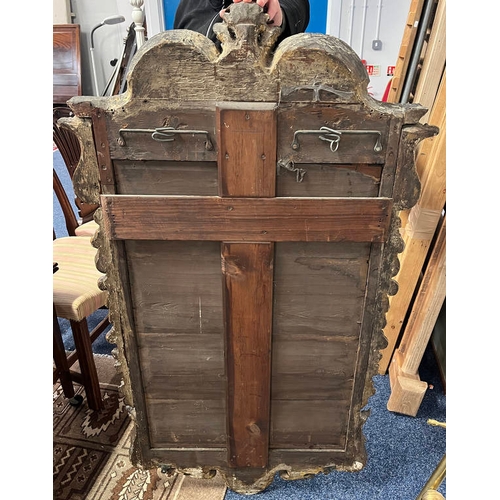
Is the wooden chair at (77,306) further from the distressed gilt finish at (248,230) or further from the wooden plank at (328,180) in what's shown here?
the wooden plank at (328,180)

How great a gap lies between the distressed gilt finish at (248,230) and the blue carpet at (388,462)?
0.15m

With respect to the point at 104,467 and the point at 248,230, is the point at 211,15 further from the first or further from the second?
the point at 104,467

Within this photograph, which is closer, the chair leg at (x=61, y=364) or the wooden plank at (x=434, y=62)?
the wooden plank at (x=434, y=62)

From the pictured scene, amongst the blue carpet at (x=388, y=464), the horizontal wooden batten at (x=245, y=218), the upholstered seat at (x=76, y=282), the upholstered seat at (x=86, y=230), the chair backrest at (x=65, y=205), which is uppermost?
the horizontal wooden batten at (x=245, y=218)

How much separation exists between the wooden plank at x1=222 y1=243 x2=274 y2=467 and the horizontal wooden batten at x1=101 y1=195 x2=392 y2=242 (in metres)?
0.05

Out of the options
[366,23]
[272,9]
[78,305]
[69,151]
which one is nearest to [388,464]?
[78,305]

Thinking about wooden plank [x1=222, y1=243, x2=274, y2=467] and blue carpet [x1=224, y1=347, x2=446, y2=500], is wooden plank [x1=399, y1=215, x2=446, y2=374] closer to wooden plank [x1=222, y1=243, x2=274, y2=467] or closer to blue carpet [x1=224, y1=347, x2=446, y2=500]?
blue carpet [x1=224, y1=347, x2=446, y2=500]

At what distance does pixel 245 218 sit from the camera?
39.4 inches

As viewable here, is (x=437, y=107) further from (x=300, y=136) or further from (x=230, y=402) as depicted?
(x=230, y=402)

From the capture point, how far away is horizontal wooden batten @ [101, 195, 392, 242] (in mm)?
988

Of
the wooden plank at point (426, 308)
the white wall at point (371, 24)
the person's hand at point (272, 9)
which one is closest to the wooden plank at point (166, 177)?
the person's hand at point (272, 9)

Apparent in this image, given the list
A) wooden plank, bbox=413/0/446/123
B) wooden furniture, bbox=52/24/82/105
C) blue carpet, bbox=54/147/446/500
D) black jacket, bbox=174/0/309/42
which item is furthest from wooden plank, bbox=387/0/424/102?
wooden furniture, bbox=52/24/82/105

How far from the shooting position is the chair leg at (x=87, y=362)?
1.59m

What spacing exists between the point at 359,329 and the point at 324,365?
15cm
